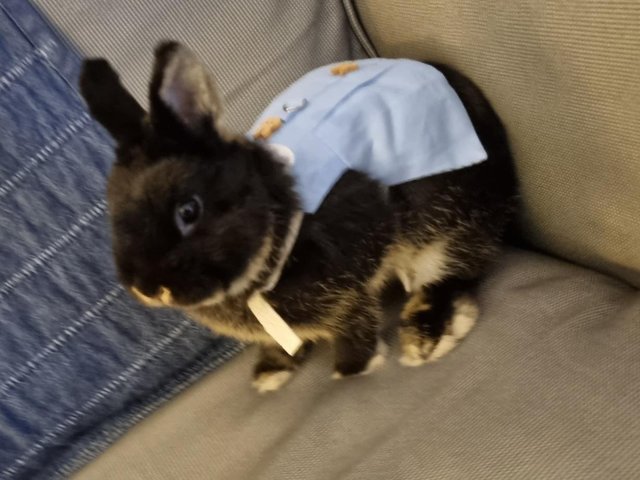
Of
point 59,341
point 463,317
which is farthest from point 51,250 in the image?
point 463,317

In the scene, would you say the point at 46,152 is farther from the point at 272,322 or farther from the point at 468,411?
the point at 468,411

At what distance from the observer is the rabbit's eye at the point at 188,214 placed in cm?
75

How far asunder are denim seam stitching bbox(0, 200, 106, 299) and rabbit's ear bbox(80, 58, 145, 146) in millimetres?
288

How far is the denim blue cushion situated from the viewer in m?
1.03

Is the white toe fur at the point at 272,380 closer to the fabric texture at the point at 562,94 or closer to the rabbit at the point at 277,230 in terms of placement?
the rabbit at the point at 277,230

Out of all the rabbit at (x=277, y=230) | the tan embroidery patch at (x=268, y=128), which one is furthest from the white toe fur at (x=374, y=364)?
the tan embroidery patch at (x=268, y=128)

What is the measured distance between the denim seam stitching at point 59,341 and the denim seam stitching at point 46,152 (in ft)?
0.71

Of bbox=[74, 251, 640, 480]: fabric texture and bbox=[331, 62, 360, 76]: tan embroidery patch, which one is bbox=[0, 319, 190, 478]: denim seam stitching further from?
bbox=[331, 62, 360, 76]: tan embroidery patch

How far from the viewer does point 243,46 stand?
1.11 m

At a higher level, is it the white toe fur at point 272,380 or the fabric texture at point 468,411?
the white toe fur at point 272,380

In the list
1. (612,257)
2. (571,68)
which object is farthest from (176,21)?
(612,257)

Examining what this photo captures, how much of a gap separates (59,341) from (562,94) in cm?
81

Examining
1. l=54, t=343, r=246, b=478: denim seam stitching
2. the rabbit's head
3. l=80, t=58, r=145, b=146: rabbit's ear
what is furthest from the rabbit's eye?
l=54, t=343, r=246, b=478: denim seam stitching

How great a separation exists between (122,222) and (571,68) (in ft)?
1.85
